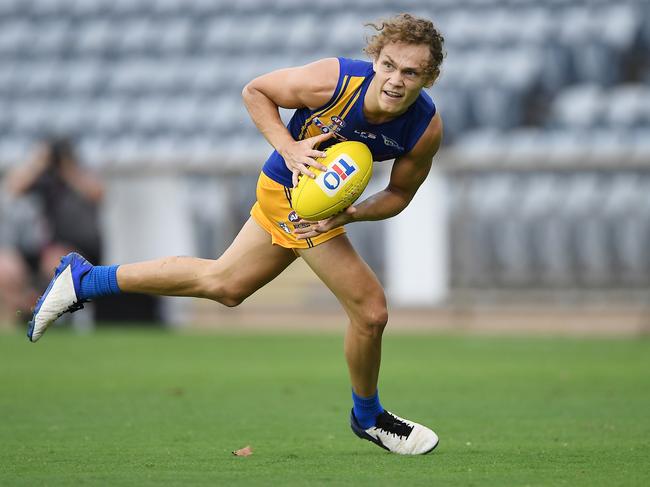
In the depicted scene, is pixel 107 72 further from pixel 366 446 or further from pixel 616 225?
pixel 366 446

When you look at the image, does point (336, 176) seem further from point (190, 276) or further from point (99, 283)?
point (99, 283)

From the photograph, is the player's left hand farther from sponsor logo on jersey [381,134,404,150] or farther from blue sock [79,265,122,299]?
blue sock [79,265,122,299]

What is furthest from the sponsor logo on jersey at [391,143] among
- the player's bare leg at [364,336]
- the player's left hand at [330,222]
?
the player's bare leg at [364,336]

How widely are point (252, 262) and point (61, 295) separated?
2.84 feet

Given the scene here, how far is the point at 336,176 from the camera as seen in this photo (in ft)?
17.1

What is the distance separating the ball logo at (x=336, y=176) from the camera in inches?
205

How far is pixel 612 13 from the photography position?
51.4 feet

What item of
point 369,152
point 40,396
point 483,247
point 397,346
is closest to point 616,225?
point 483,247

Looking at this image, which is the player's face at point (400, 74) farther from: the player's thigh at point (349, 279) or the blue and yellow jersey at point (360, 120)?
the player's thigh at point (349, 279)

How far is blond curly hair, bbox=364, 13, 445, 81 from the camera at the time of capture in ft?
16.9

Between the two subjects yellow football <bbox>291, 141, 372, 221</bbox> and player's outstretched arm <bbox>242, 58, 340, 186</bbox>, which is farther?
player's outstretched arm <bbox>242, 58, 340, 186</bbox>

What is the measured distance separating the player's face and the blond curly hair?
0.02 meters

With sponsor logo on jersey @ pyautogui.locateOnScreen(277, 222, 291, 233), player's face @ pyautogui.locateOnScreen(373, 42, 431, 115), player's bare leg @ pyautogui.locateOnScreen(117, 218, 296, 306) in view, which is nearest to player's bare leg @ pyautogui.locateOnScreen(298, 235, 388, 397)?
sponsor logo on jersey @ pyautogui.locateOnScreen(277, 222, 291, 233)

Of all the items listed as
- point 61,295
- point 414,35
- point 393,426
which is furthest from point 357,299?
point 61,295
